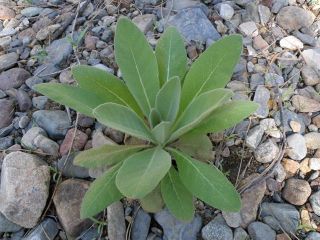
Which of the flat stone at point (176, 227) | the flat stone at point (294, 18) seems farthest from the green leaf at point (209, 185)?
the flat stone at point (294, 18)

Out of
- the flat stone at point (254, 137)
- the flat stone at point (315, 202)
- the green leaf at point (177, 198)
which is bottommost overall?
the flat stone at point (315, 202)

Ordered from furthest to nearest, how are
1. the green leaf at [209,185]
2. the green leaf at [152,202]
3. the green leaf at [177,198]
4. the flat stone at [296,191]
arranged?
1. the flat stone at [296,191]
2. the green leaf at [152,202]
3. the green leaf at [177,198]
4. the green leaf at [209,185]

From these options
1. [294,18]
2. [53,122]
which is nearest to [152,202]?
[53,122]

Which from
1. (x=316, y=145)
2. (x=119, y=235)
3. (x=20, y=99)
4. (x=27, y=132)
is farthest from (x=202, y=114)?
(x=20, y=99)

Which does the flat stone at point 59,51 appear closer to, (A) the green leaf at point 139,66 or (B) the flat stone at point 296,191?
(A) the green leaf at point 139,66

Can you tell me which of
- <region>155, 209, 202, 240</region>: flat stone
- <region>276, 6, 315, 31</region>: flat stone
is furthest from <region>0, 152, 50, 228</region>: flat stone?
<region>276, 6, 315, 31</region>: flat stone
